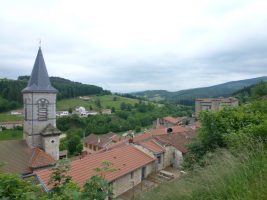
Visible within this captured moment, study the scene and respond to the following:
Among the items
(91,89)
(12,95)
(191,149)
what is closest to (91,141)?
(191,149)

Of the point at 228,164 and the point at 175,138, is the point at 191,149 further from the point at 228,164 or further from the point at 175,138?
the point at 175,138

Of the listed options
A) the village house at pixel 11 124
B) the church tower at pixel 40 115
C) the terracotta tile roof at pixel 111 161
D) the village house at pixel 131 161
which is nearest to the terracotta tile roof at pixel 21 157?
the church tower at pixel 40 115

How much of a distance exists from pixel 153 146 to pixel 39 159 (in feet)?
33.4

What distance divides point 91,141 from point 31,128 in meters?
26.2

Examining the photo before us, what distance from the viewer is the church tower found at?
80.7 feet

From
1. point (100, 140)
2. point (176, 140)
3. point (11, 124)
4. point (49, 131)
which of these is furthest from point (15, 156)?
point (11, 124)

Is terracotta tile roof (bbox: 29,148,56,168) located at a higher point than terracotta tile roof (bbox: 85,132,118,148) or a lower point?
higher

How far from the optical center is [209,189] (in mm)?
4645

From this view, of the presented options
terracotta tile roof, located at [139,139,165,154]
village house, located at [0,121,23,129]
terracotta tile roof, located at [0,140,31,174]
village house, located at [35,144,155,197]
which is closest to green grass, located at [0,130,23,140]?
village house, located at [0,121,23,129]

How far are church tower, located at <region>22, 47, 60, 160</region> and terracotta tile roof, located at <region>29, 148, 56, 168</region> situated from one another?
1.61 meters

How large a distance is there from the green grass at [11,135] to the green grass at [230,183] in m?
58.1

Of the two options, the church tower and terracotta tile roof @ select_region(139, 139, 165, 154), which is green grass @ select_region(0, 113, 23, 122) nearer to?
the church tower

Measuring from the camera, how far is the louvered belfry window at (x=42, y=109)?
81.5ft

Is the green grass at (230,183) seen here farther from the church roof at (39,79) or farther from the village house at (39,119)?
the church roof at (39,79)
